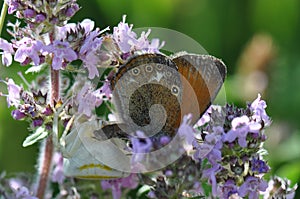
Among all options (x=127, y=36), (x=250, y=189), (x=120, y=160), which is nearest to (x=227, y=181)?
(x=250, y=189)

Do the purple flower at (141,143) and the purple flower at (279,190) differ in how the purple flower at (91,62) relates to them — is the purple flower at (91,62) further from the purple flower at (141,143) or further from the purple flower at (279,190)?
the purple flower at (279,190)

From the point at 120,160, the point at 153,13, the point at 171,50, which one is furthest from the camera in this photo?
the point at 153,13

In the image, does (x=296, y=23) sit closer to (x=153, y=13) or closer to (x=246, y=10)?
(x=246, y=10)

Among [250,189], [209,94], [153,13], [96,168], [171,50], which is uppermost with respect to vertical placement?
A: [153,13]

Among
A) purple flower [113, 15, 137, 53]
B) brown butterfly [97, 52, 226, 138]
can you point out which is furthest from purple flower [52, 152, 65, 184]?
purple flower [113, 15, 137, 53]

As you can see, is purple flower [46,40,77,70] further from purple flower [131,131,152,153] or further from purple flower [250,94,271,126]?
purple flower [250,94,271,126]

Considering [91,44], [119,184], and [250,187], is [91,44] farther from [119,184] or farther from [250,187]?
[250,187]

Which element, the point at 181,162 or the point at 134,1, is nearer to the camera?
the point at 181,162
